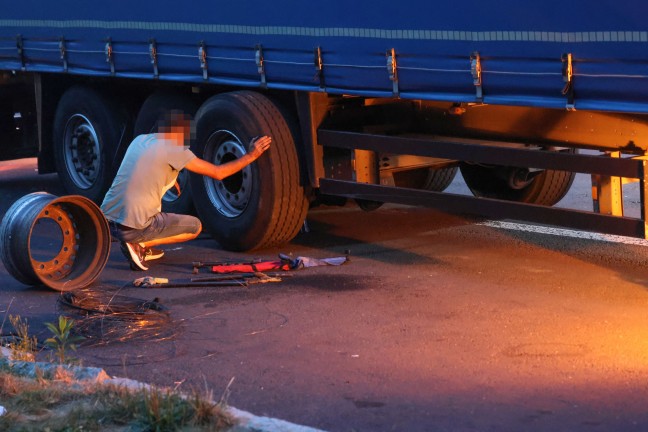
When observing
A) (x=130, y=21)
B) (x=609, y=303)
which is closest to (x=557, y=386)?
(x=609, y=303)

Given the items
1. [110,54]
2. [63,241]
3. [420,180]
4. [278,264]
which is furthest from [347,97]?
[110,54]

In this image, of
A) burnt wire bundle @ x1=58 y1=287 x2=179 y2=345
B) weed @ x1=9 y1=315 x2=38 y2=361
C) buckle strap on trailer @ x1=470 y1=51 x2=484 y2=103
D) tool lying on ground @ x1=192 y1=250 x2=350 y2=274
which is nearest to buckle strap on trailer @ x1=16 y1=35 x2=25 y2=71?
tool lying on ground @ x1=192 y1=250 x2=350 y2=274

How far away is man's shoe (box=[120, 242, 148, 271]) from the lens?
9.85 m

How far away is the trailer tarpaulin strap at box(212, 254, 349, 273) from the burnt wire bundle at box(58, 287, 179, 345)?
3.42 ft

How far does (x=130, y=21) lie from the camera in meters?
11.6

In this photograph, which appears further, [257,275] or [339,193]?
[339,193]

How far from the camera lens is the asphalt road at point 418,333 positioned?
6012 mm

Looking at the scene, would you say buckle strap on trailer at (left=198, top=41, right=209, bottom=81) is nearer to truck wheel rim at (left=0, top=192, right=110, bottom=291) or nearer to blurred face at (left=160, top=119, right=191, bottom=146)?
blurred face at (left=160, top=119, right=191, bottom=146)

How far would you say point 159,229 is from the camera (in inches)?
397

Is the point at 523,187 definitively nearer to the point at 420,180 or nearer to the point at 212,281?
the point at 420,180

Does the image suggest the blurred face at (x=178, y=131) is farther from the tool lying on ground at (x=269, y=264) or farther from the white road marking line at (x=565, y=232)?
the white road marking line at (x=565, y=232)

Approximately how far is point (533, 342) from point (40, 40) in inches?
299

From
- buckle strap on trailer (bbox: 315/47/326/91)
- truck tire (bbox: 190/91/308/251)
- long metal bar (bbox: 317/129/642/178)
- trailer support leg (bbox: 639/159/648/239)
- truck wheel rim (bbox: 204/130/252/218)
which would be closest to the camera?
trailer support leg (bbox: 639/159/648/239)

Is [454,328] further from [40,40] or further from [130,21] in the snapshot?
[40,40]
